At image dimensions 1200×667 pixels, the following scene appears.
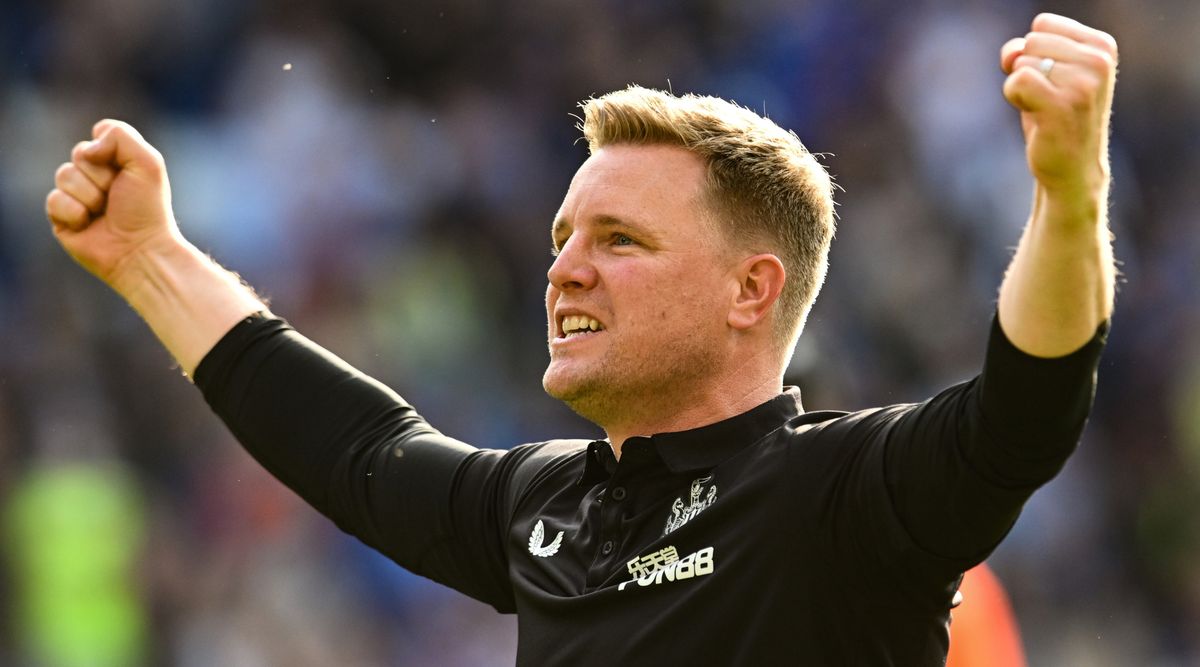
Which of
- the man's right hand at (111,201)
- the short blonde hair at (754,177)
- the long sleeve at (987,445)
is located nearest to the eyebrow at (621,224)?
the short blonde hair at (754,177)

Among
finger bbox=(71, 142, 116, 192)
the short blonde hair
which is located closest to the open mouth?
the short blonde hair

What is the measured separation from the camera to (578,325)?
3043mm

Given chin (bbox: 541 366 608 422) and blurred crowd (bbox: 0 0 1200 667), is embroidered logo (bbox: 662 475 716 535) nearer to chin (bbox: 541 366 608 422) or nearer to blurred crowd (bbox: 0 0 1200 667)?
chin (bbox: 541 366 608 422)

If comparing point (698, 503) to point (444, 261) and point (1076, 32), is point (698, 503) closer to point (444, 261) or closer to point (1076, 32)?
point (1076, 32)

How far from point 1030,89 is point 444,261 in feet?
19.2

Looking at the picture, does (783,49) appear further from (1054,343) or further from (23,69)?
(1054,343)

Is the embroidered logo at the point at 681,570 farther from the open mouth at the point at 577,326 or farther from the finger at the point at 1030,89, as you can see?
the finger at the point at 1030,89

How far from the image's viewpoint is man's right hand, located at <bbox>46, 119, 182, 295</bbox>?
128 inches

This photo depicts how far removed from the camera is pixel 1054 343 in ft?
7.07

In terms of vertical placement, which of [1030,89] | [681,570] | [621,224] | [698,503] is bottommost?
[681,570]

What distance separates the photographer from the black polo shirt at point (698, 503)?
7.47ft

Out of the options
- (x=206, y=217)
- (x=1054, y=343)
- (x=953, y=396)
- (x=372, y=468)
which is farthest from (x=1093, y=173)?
(x=206, y=217)

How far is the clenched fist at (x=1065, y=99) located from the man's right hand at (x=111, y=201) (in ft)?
5.94

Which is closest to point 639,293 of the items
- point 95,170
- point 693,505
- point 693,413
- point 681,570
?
point 693,413
